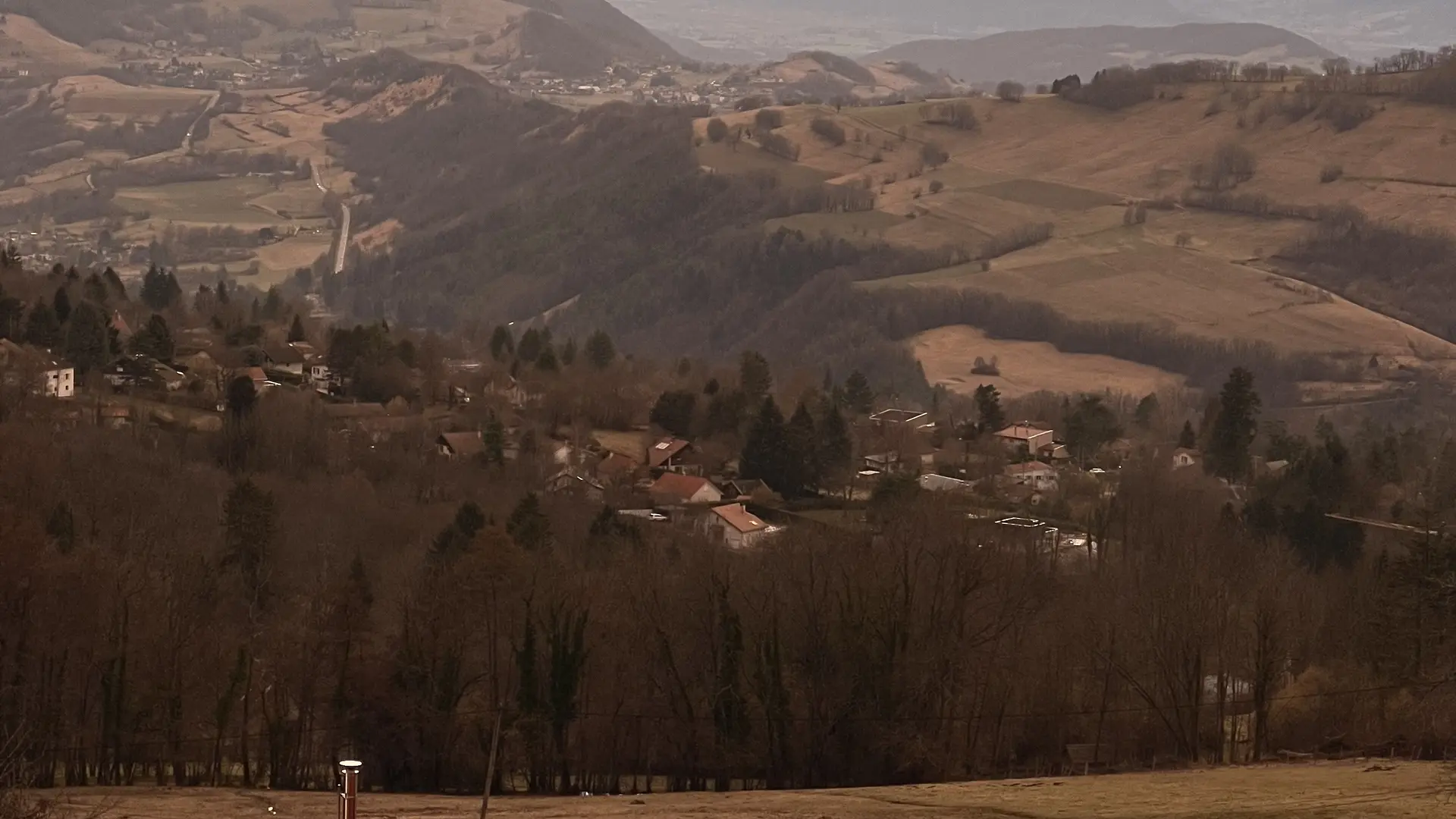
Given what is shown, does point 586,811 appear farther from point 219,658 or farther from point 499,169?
point 499,169

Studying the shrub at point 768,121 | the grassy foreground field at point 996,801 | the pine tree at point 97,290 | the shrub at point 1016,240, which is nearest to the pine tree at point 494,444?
the pine tree at point 97,290

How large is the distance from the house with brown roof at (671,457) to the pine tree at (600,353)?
1216 centimetres

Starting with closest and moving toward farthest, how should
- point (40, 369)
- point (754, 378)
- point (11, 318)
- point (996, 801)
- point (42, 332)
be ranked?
point (996, 801) → point (40, 369) → point (42, 332) → point (11, 318) → point (754, 378)

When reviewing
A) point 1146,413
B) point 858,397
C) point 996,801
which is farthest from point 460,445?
point 996,801

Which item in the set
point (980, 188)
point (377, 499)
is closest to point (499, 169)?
point (980, 188)

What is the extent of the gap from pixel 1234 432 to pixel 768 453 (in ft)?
54.1

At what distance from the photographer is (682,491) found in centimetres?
6172

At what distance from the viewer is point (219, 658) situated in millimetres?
37219

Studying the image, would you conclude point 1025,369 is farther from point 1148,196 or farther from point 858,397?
point 1148,196

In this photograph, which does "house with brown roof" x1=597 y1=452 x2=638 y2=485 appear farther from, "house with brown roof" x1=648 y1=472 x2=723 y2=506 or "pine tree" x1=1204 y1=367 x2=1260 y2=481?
"pine tree" x1=1204 y1=367 x2=1260 y2=481

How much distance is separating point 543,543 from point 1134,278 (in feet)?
268

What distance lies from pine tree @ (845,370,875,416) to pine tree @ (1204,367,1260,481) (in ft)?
48.9

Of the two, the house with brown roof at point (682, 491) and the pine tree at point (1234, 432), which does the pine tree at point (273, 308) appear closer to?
the house with brown roof at point (682, 491)

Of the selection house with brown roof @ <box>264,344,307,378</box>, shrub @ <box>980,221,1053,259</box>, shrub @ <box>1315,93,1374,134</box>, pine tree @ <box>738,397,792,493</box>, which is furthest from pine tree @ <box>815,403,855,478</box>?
shrub @ <box>1315,93,1374,134</box>
